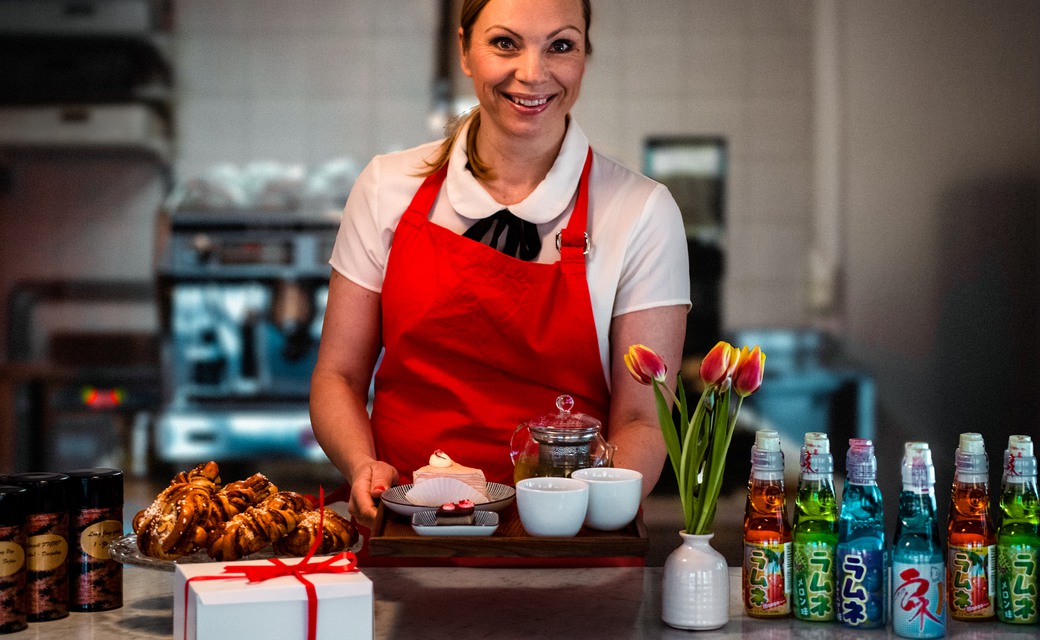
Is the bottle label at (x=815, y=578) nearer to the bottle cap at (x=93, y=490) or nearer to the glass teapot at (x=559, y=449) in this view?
the glass teapot at (x=559, y=449)

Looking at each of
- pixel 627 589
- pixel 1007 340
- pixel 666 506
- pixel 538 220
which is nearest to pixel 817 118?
pixel 1007 340

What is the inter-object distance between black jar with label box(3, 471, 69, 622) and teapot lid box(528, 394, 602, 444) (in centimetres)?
54

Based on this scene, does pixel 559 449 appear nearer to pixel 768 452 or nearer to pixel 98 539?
pixel 768 452

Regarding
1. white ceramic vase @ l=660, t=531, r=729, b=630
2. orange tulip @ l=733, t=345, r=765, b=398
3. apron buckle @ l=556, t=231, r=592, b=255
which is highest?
apron buckle @ l=556, t=231, r=592, b=255

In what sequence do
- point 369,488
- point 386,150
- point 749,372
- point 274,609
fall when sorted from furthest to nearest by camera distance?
point 386,150, point 369,488, point 749,372, point 274,609

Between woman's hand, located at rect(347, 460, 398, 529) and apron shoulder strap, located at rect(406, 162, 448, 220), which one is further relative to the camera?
apron shoulder strap, located at rect(406, 162, 448, 220)

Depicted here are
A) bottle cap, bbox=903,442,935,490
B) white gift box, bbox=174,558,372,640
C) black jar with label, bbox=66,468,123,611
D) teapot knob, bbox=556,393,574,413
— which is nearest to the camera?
white gift box, bbox=174,558,372,640

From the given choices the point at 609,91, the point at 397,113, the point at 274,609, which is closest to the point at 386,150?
the point at 397,113

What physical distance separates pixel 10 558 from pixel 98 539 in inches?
4.2

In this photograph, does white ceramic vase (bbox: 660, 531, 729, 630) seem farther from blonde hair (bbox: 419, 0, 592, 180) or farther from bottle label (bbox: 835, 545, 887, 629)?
blonde hair (bbox: 419, 0, 592, 180)

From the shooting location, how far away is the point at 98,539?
1.33 m

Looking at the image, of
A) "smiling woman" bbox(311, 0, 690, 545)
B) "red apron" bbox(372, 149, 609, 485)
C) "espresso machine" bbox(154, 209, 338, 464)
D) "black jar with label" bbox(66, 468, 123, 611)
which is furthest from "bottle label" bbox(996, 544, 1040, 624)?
"espresso machine" bbox(154, 209, 338, 464)

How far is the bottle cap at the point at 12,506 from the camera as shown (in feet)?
4.04

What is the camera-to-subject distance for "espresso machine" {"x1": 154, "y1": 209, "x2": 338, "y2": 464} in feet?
11.3
